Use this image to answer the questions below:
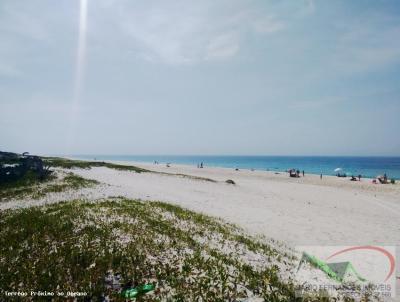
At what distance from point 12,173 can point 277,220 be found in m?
34.7

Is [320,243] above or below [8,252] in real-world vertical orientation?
below

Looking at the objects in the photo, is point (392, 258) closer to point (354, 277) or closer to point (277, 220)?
point (354, 277)

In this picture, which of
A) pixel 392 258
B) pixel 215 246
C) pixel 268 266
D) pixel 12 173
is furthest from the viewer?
pixel 12 173

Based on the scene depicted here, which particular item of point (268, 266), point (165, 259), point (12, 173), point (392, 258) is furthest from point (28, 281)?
point (12, 173)

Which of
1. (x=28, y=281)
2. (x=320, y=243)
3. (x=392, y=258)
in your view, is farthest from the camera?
(x=320, y=243)

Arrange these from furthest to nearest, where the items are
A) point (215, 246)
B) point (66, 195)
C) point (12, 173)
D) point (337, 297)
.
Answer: point (12, 173), point (66, 195), point (215, 246), point (337, 297)

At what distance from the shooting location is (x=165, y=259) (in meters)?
10.4

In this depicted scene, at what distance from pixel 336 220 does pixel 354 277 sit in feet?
41.7

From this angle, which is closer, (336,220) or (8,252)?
(8,252)

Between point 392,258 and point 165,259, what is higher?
point 165,259

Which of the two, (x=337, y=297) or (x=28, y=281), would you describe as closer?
(x=28, y=281)

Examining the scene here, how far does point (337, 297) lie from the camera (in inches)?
365

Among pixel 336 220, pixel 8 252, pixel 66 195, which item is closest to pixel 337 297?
pixel 8 252

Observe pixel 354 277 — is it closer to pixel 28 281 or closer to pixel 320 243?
Answer: pixel 320 243
